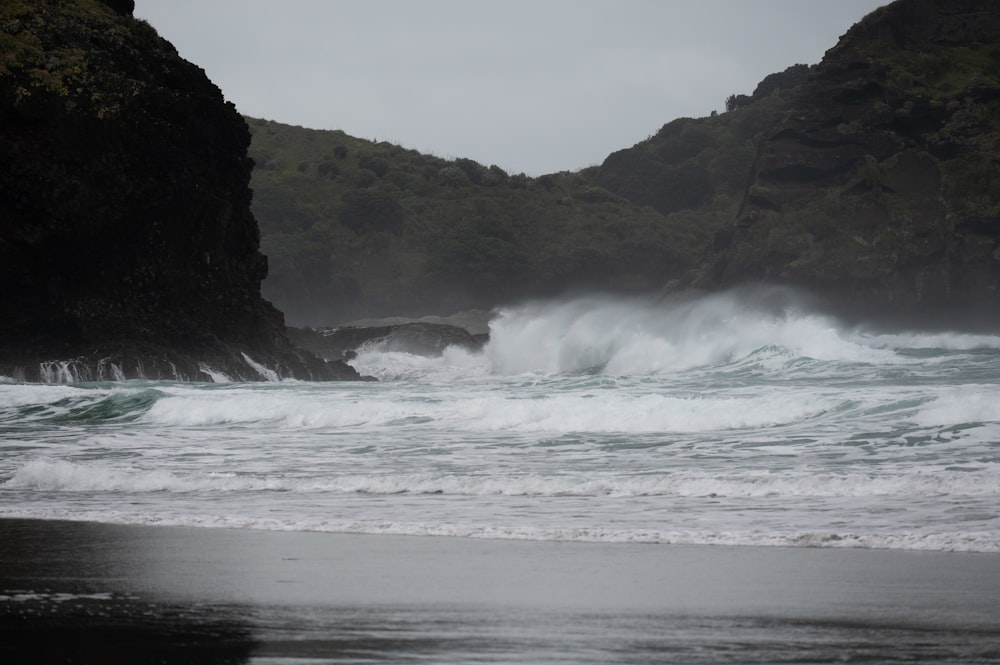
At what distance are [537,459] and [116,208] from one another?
20243 millimetres

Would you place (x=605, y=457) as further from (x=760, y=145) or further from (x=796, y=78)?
(x=796, y=78)

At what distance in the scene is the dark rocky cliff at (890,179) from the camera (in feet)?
221

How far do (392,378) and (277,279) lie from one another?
152 feet

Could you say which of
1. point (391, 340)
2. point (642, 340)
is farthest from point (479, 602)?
point (391, 340)

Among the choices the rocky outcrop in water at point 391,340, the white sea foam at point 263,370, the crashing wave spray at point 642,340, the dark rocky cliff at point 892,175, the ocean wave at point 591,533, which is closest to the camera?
the ocean wave at point 591,533

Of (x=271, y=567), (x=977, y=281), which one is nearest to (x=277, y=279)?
(x=977, y=281)

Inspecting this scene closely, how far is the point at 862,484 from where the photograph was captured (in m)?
10.2

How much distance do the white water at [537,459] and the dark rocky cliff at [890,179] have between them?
42.2m

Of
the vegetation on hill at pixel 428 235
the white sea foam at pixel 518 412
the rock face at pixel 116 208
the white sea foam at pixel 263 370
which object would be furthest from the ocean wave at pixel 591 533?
the vegetation on hill at pixel 428 235

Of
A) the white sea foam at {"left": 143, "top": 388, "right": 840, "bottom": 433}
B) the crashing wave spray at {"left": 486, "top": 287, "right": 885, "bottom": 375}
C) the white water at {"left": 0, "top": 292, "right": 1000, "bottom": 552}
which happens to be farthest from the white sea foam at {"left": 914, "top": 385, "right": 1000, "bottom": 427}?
the crashing wave spray at {"left": 486, "top": 287, "right": 885, "bottom": 375}

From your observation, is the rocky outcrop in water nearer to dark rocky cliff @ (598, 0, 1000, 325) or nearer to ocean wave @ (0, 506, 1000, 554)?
dark rocky cliff @ (598, 0, 1000, 325)

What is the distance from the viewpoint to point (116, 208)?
30344 millimetres

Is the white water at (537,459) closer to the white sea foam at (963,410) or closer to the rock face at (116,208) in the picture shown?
the white sea foam at (963,410)

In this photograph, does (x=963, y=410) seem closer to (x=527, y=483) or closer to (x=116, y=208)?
(x=527, y=483)
